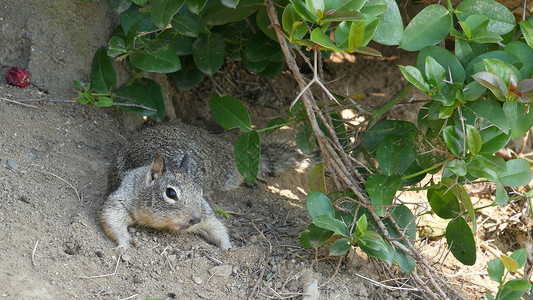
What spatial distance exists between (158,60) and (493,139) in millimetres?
2459

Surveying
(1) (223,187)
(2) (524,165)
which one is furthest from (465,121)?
(1) (223,187)

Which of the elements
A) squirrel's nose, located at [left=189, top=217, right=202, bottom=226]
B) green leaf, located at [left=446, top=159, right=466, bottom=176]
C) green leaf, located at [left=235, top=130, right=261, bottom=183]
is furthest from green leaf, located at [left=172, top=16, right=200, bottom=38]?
green leaf, located at [left=446, top=159, right=466, bottom=176]

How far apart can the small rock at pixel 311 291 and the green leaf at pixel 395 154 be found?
84 centimetres

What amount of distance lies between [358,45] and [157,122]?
101 inches

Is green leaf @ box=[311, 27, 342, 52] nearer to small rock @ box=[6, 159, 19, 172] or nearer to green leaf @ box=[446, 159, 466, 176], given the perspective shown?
green leaf @ box=[446, 159, 466, 176]

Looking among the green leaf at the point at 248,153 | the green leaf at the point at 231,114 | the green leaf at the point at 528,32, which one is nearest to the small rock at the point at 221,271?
the green leaf at the point at 248,153

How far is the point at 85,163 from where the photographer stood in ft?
13.8

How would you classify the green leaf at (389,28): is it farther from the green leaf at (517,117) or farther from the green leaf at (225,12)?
the green leaf at (225,12)

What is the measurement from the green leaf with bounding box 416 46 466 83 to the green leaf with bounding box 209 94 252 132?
1.27 metres

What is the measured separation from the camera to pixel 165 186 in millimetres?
3797

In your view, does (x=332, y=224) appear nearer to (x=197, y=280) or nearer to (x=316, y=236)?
(x=316, y=236)

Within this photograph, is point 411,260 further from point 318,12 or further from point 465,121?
point 318,12

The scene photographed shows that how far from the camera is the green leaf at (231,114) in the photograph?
385 cm

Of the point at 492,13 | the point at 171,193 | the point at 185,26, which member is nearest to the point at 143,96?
the point at 185,26
